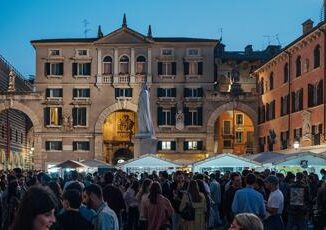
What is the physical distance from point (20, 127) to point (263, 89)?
2716cm

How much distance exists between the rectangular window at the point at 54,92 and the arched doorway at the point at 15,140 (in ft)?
12.7

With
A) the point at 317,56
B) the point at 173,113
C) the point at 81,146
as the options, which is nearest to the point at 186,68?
the point at 173,113

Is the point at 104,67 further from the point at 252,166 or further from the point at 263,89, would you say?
the point at 252,166

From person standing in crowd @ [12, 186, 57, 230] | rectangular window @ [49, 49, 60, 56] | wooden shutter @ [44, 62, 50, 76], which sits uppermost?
rectangular window @ [49, 49, 60, 56]

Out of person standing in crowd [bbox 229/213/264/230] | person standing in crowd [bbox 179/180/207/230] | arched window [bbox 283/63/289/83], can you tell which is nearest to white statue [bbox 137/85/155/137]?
arched window [bbox 283/63/289/83]

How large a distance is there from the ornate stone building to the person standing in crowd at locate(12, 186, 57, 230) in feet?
201

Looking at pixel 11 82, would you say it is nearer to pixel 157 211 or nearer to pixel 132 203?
pixel 132 203

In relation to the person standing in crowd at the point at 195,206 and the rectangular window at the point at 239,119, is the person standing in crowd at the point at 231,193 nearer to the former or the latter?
the person standing in crowd at the point at 195,206

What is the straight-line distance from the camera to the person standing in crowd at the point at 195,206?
1446 centimetres

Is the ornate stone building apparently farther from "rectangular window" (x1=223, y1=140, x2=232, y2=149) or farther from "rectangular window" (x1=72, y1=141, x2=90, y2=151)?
"rectangular window" (x1=223, y1=140, x2=232, y2=149)

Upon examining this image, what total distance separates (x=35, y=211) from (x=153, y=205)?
10223 millimetres

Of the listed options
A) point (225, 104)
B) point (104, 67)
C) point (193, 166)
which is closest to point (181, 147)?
point (225, 104)

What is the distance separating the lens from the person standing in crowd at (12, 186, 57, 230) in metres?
4.16

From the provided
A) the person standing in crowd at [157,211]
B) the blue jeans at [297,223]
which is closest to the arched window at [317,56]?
the blue jeans at [297,223]
